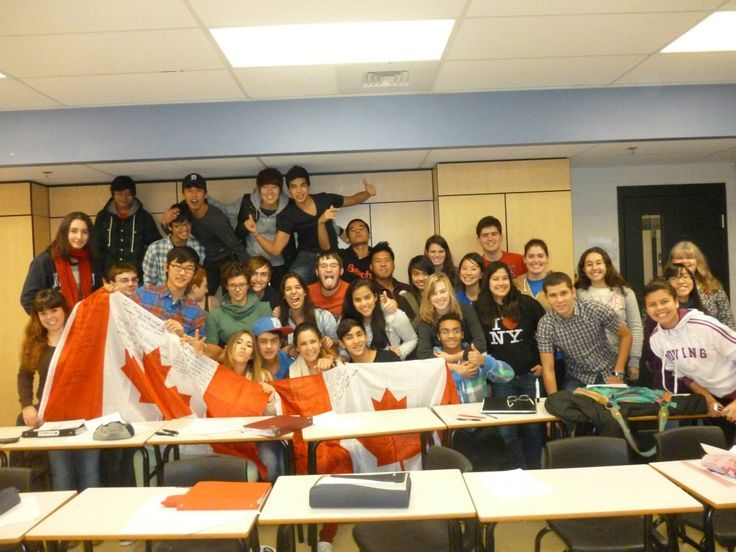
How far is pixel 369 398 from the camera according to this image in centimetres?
388

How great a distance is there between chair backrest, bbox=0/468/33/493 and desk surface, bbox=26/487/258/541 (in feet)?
1.45

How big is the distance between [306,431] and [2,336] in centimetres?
359

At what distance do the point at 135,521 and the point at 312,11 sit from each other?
2.51 m

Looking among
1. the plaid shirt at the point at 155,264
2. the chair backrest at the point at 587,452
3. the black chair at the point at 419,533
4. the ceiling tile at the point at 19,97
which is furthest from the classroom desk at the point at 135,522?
the ceiling tile at the point at 19,97

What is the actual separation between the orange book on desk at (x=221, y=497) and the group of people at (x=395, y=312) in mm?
1166

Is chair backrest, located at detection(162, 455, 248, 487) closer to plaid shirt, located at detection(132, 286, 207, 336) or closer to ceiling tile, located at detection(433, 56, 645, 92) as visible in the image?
plaid shirt, located at detection(132, 286, 207, 336)

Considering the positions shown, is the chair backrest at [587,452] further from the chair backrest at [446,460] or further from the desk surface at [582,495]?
the chair backrest at [446,460]

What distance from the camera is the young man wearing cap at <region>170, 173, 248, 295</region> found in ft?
16.0

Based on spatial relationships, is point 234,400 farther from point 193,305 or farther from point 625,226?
point 625,226

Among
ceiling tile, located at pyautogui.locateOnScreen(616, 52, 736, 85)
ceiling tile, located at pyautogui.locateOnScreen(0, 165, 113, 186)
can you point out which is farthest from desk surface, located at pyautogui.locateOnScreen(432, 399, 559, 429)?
ceiling tile, located at pyautogui.locateOnScreen(0, 165, 113, 186)

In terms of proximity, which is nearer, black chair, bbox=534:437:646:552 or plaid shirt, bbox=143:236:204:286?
black chair, bbox=534:437:646:552

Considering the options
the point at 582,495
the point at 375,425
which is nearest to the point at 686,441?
the point at 582,495

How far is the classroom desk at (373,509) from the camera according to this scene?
2.21 m

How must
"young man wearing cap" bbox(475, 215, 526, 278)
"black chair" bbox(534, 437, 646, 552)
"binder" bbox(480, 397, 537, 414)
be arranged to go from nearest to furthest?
"black chair" bbox(534, 437, 646, 552) < "binder" bbox(480, 397, 537, 414) < "young man wearing cap" bbox(475, 215, 526, 278)
